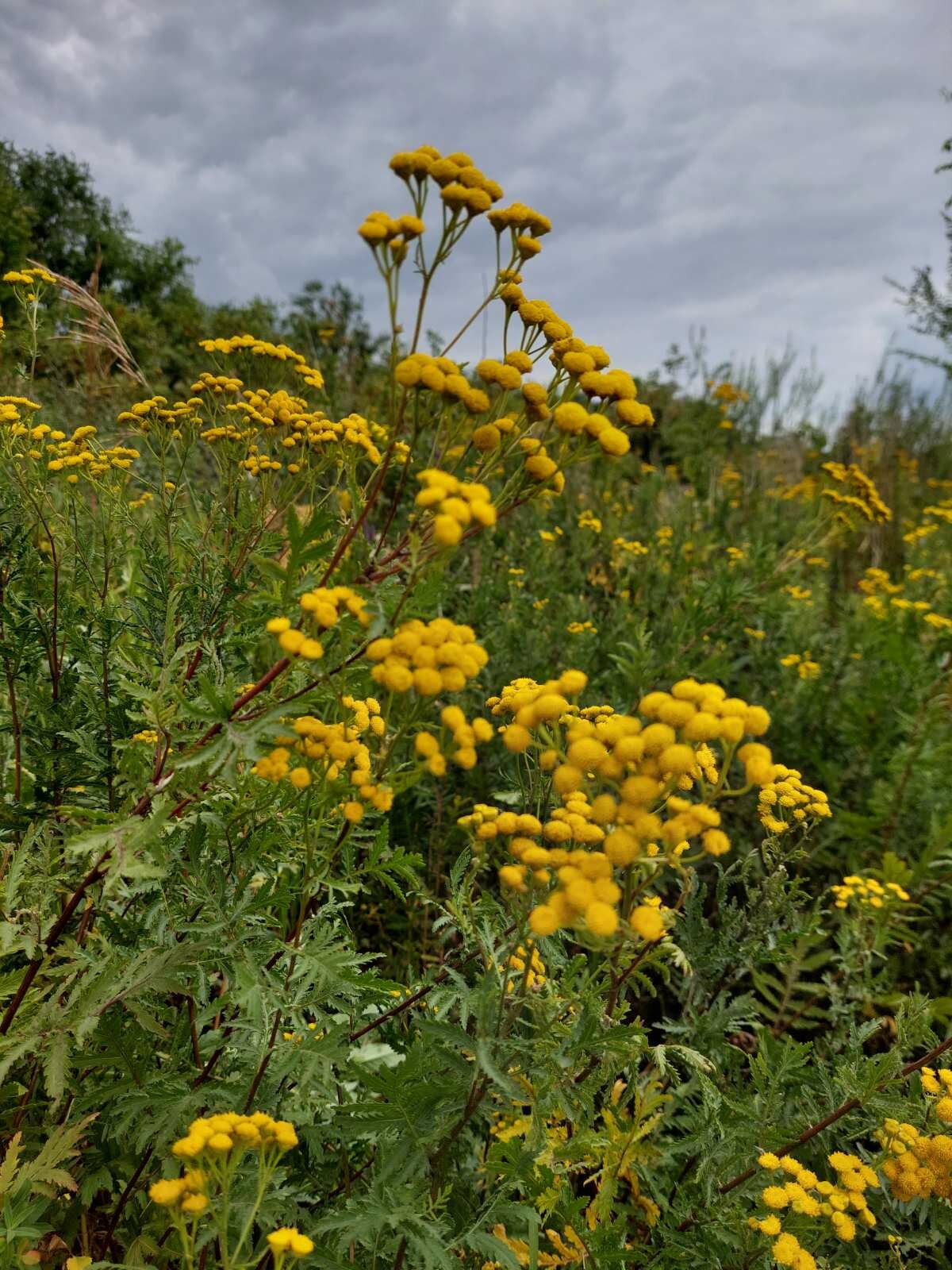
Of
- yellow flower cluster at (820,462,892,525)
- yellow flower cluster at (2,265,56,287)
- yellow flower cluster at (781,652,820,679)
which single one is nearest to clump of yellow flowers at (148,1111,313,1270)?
yellow flower cluster at (2,265,56,287)

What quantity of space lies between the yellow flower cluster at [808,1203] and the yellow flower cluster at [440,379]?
5.80 feet

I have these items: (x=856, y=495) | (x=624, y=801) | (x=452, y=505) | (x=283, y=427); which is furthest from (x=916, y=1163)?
(x=856, y=495)

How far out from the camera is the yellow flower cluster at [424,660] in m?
1.11

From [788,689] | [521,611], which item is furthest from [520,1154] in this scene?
[788,689]

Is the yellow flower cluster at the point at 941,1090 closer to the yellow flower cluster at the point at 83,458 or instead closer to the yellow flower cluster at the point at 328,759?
the yellow flower cluster at the point at 328,759

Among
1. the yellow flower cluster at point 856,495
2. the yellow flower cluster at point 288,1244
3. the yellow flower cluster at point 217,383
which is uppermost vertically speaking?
the yellow flower cluster at point 856,495

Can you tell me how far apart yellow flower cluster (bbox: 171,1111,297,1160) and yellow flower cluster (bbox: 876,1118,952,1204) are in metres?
1.47

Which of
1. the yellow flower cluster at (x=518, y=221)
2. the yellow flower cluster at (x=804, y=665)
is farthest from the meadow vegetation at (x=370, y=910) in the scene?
the yellow flower cluster at (x=804, y=665)

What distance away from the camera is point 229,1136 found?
116 cm

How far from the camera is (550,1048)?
134 centimetres

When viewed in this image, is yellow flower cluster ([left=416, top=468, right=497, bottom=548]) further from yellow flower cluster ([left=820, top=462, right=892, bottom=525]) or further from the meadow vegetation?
yellow flower cluster ([left=820, top=462, right=892, bottom=525])

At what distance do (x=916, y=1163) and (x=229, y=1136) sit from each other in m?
1.61

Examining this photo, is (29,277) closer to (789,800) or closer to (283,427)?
(283,427)

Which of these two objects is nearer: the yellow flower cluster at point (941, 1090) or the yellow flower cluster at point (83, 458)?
the yellow flower cluster at point (941, 1090)
